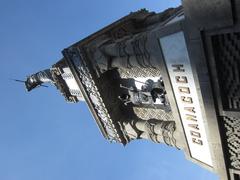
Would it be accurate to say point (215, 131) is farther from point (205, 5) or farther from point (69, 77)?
point (69, 77)

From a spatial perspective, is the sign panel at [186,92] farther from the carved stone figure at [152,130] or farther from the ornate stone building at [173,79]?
the carved stone figure at [152,130]

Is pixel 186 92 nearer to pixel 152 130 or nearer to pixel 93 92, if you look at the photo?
pixel 152 130

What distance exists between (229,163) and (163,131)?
537 centimetres

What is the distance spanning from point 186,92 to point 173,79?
35.9 inches

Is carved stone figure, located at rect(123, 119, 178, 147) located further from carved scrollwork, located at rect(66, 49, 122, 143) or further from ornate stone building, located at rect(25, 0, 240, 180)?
carved scrollwork, located at rect(66, 49, 122, 143)

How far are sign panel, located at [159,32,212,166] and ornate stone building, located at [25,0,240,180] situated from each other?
1.8 inches

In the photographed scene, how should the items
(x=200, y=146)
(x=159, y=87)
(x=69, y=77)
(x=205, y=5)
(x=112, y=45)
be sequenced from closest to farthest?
(x=205, y=5), (x=200, y=146), (x=159, y=87), (x=112, y=45), (x=69, y=77)

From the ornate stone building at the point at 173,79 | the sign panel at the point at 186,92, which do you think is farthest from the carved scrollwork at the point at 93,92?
the sign panel at the point at 186,92

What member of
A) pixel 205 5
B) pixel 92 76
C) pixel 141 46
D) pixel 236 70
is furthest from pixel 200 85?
pixel 92 76

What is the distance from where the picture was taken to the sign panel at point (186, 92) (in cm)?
1641

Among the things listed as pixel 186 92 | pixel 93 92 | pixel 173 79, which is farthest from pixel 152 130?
pixel 186 92

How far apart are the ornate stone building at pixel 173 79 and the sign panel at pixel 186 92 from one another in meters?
0.05

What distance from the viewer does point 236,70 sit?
14719mm

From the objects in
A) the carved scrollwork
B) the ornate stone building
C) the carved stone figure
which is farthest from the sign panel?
the carved scrollwork
